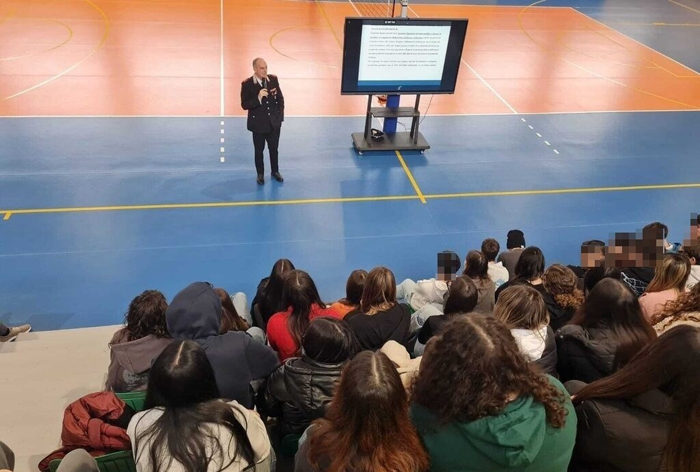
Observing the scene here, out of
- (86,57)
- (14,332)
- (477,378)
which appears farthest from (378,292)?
(86,57)

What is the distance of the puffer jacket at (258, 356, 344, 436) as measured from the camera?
300cm

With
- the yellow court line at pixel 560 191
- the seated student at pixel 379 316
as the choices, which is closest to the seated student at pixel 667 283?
the seated student at pixel 379 316

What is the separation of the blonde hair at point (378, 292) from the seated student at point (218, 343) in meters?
0.88

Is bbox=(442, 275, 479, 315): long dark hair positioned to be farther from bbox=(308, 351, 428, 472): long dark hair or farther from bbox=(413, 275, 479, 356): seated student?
bbox=(308, 351, 428, 472): long dark hair

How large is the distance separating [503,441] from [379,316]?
1.82m

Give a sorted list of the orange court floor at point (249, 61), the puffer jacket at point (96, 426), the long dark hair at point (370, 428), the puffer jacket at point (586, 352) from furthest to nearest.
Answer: the orange court floor at point (249, 61), the puffer jacket at point (586, 352), the puffer jacket at point (96, 426), the long dark hair at point (370, 428)

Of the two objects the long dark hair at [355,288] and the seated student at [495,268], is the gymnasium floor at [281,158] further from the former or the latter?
the long dark hair at [355,288]

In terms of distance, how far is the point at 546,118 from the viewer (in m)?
10.8

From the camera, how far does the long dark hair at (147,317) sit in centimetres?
355

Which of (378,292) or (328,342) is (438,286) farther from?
(328,342)

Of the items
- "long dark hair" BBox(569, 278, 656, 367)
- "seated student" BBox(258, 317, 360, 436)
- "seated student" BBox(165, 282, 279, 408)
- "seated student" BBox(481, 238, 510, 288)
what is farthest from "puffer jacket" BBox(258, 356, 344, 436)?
"seated student" BBox(481, 238, 510, 288)

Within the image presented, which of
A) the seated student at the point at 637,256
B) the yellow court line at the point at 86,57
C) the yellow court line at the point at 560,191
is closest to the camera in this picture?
the seated student at the point at 637,256

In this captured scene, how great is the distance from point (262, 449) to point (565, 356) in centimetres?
196

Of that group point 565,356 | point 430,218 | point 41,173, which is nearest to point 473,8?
point 430,218
